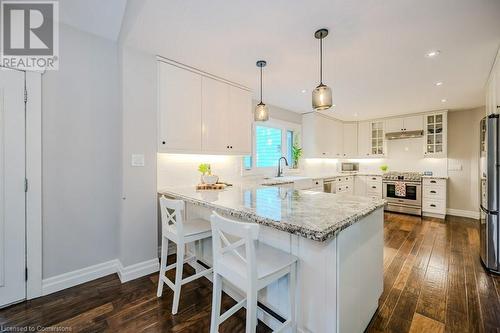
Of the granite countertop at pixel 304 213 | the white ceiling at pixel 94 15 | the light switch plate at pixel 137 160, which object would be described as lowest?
the granite countertop at pixel 304 213

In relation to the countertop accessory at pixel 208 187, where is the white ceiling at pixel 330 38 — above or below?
above

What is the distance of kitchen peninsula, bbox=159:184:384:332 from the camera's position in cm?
118

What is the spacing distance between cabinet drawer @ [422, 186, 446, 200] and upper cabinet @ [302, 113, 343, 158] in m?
2.11

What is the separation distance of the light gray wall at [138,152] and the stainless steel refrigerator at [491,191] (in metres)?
3.75

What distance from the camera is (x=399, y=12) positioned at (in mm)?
1698

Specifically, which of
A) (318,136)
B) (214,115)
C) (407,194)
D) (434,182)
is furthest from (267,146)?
(434,182)

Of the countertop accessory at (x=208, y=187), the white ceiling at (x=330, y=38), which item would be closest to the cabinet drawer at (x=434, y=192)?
the white ceiling at (x=330, y=38)

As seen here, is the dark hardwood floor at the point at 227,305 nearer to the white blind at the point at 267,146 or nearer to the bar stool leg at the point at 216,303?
the bar stool leg at the point at 216,303

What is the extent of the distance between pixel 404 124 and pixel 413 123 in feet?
0.60

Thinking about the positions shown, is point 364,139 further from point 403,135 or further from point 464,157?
point 464,157

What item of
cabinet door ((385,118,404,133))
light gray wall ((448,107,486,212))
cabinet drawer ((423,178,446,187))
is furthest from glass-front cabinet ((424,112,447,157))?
cabinet drawer ((423,178,446,187))

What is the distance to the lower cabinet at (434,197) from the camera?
4691 millimetres

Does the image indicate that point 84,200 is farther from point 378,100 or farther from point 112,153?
point 378,100

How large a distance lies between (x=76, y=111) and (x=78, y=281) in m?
1.72
